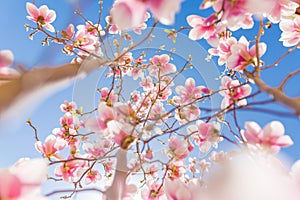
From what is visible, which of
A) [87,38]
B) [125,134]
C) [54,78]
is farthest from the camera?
[87,38]

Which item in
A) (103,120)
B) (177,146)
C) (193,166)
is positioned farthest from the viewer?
(193,166)

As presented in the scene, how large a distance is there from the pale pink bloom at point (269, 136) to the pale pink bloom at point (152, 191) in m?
0.40

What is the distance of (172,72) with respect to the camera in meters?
1.23

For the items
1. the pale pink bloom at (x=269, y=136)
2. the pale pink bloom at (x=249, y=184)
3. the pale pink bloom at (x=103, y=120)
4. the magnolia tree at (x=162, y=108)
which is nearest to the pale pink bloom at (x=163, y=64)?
the magnolia tree at (x=162, y=108)

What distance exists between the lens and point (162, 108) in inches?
49.7

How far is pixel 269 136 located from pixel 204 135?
12.0 inches

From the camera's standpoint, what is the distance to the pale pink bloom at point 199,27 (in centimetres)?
Answer: 75

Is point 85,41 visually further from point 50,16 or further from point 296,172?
point 296,172

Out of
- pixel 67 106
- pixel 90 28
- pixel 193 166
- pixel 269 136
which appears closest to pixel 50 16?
pixel 90 28

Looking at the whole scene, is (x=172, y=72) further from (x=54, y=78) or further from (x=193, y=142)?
(x=54, y=78)

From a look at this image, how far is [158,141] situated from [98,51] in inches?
13.1

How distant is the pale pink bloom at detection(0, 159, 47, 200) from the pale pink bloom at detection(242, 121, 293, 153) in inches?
14.4

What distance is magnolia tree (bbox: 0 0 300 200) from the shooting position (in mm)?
473

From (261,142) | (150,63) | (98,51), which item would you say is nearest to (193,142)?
(150,63)
